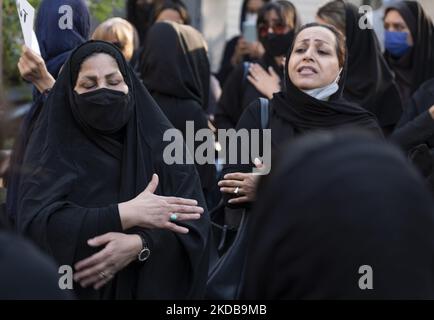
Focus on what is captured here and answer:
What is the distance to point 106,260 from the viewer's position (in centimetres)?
350

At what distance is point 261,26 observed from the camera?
6.52m

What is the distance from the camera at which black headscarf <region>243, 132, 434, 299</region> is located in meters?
1.78

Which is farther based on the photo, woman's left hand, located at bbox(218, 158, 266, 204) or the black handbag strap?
the black handbag strap

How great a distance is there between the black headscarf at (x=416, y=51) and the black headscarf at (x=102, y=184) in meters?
2.62

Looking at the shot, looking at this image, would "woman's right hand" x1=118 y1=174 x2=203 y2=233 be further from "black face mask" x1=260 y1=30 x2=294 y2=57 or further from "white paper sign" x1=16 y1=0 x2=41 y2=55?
"black face mask" x1=260 y1=30 x2=294 y2=57

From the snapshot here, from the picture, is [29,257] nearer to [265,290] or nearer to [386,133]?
[265,290]

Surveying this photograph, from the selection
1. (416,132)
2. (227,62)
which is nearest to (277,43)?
(416,132)

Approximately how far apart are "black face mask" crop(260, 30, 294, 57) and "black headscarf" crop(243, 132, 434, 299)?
14.5 feet

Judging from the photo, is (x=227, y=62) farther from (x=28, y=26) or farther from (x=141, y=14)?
(x=28, y=26)

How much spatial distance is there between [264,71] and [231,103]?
0.29 m

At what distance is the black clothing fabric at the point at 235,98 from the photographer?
602cm

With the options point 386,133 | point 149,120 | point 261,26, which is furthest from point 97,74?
point 261,26

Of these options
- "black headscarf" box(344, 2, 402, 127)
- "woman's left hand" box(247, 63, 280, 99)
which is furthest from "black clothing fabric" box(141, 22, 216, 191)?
"black headscarf" box(344, 2, 402, 127)

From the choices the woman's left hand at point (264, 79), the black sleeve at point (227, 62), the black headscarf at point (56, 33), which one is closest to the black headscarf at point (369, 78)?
the woman's left hand at point (264, 79)
